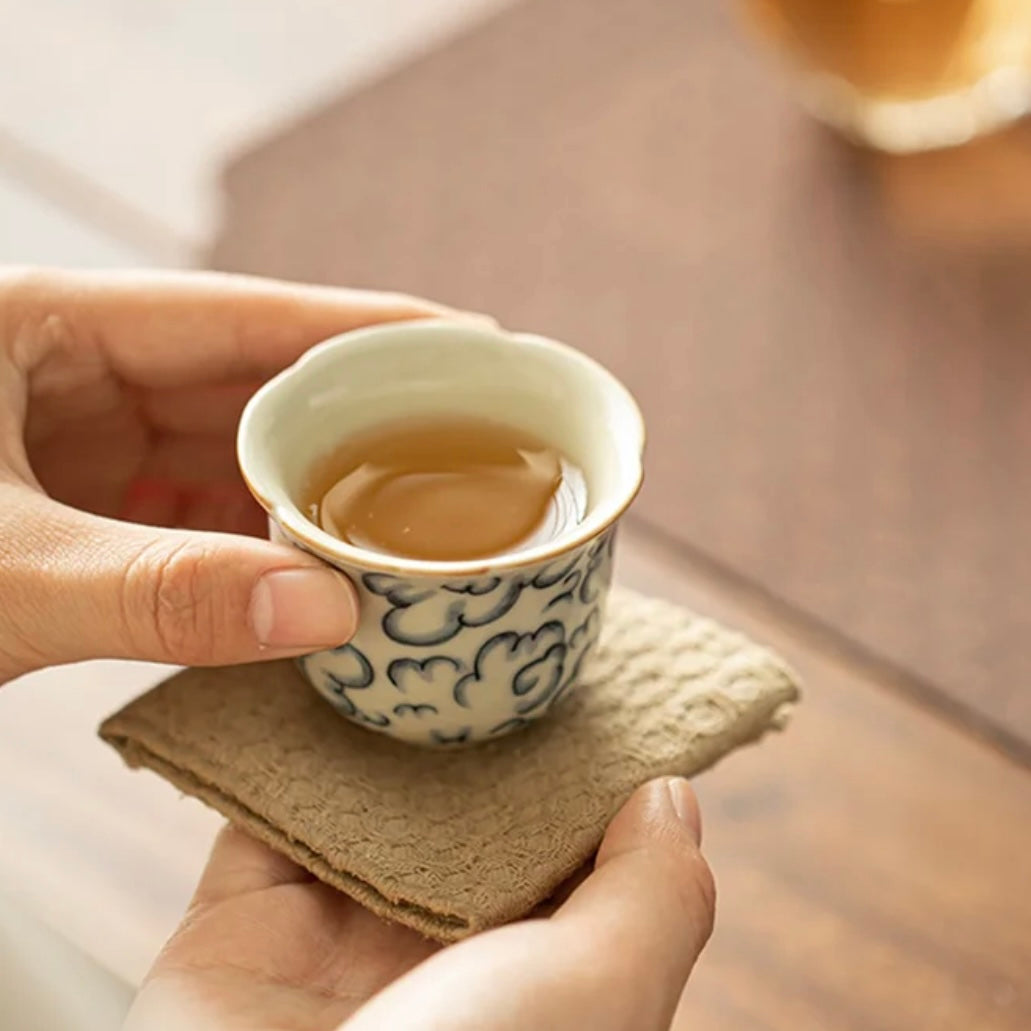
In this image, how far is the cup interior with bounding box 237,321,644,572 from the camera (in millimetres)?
657

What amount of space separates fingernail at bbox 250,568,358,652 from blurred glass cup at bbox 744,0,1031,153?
66 centimetres

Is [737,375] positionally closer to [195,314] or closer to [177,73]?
[195,314]

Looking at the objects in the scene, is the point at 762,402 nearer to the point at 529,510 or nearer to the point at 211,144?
the point at 529,510

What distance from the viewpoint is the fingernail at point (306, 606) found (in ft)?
1.98

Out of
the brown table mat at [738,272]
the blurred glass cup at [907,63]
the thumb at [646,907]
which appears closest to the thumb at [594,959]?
the thumb at [646,907]

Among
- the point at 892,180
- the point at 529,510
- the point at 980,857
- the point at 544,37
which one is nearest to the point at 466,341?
the point at 529,510

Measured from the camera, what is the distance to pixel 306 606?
23.7 inches

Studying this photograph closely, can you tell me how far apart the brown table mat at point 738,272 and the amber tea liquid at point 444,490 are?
249 millimetres

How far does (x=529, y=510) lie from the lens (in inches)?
26.5

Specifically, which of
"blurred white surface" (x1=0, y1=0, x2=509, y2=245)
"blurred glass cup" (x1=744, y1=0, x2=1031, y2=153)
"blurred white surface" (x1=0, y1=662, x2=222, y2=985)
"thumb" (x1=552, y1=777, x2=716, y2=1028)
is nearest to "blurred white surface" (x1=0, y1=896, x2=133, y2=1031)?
"blurred white surface" (x1=0, y1=662, x2=222, y2=985)

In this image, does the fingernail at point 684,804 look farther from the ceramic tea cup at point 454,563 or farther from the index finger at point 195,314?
the index finger at point 195,314

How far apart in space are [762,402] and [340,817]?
1.47ft

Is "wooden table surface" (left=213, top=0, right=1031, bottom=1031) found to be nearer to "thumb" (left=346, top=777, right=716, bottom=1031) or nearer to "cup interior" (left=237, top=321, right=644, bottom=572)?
"thumb" (left=346, top=777, right=716, bottom=1031)

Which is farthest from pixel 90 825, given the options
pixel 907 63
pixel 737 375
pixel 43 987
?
pixel 907 63
